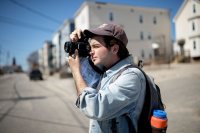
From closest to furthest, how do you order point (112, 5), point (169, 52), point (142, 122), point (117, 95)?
point (117, 95), point (142, 122), point (112, 5), point (169, 52)

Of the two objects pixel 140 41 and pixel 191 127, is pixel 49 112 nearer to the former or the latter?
pixel 191 127

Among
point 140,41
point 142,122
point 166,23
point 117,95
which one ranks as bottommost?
point 142,122

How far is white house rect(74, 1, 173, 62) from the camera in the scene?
115 feet

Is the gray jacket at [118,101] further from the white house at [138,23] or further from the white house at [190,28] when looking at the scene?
the white house at [138,23]

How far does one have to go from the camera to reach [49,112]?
8102 mm

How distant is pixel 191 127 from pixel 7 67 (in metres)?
127

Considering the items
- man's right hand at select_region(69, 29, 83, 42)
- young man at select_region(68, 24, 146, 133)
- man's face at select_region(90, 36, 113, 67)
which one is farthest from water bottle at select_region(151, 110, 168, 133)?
man's right hand at select_region(69, 29, 83, 42)

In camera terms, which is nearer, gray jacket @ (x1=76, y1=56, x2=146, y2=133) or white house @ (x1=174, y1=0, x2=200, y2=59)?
gray jacket @ (x1=76, y1=56, x2=146, y2=133)

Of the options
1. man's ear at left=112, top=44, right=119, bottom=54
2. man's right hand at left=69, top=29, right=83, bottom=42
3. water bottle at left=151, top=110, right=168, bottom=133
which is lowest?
water bottle at left=151, top=110, right=168, bottom=133

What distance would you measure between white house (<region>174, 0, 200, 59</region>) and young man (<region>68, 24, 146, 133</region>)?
1196 inches

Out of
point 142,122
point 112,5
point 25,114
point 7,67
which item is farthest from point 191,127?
point 7,67

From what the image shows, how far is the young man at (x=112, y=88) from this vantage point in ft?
5.13

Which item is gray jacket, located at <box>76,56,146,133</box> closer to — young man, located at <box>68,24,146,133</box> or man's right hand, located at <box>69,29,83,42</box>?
young man, located at <box>68,24,146,133</box>

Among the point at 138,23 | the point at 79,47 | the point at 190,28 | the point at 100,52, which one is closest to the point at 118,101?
the point at 100,52
